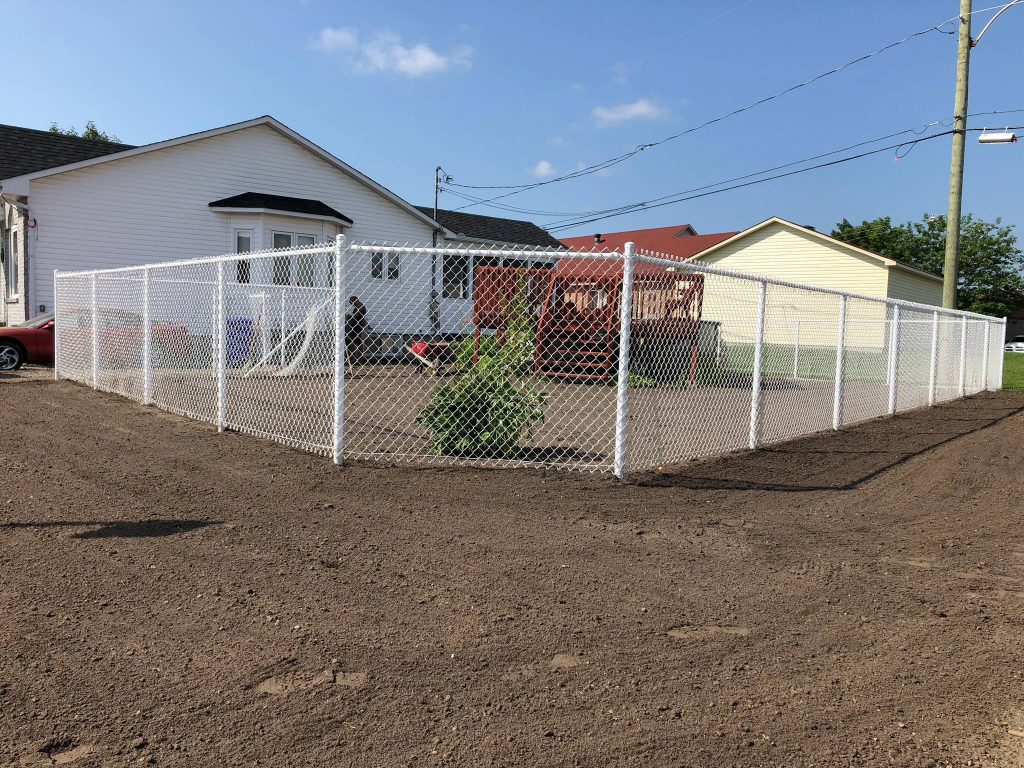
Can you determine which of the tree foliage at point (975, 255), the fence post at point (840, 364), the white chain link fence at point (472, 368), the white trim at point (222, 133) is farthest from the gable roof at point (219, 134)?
the tree foliage at point (975, 255)

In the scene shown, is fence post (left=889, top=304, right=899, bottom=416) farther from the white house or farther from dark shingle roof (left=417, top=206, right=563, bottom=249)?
dark shingle roof (left=417, top=206, right=563, bottom=249)

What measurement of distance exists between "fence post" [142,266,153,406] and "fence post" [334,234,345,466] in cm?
402

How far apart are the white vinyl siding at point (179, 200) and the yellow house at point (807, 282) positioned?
9.61 meters

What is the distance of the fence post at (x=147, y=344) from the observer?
8.48 meters

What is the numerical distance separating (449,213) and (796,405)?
1973 cm

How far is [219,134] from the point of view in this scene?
17984 mm

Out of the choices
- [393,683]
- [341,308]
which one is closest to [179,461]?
[341,308]

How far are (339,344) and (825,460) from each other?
4836mm

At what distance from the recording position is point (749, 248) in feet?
92.1

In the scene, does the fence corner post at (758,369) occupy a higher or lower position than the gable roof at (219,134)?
lower

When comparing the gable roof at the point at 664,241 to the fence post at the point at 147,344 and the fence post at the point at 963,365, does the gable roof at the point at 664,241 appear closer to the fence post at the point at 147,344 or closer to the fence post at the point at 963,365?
the fence post at the point at 963,365

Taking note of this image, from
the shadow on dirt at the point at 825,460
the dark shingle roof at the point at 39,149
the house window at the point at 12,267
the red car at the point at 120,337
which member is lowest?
the shadow on dirt at the point at 825,460

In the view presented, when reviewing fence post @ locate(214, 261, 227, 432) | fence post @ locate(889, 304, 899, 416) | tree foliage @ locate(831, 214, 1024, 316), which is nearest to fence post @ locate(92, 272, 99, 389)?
fence post @ locate(214, 261, 227, 432)

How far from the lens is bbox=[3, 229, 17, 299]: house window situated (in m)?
16.9
